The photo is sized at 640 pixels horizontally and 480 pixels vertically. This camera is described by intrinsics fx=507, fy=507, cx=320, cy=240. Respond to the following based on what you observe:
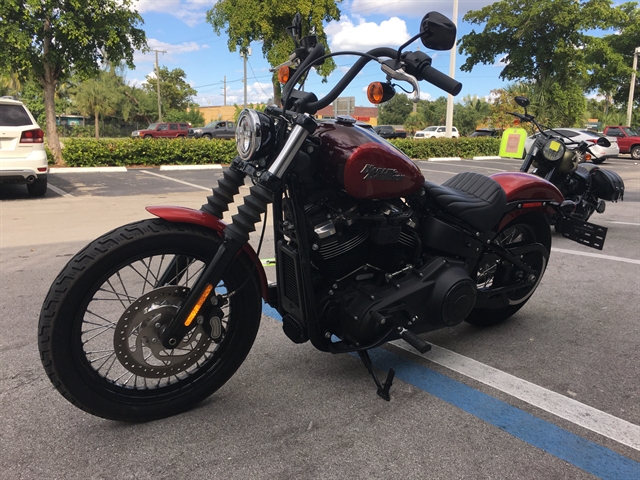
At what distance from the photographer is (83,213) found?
8.01 metres

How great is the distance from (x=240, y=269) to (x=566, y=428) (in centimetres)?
177

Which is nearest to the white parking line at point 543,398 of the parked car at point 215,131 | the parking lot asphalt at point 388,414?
the parking lot asphalt at point 388,414

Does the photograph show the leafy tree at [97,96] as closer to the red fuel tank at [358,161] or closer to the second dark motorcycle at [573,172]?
the second dark motorcycle at [573,172]

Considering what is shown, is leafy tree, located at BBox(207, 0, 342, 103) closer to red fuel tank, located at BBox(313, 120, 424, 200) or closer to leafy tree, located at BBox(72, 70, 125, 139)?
red fuel tank, located at BBox(313, 120, 424, 200)

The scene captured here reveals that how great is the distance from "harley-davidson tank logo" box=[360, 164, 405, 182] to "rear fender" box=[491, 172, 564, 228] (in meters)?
1.08

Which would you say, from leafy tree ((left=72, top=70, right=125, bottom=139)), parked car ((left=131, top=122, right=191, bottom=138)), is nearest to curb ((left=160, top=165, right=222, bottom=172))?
parked car ((left=131, top=122, right=191, bottom=138))

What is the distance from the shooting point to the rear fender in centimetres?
337

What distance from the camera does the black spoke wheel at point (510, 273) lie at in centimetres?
337

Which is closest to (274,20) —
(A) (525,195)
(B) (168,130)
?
(B) (168,130)

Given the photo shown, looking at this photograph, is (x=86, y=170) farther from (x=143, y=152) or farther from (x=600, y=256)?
(x=600, y=256)

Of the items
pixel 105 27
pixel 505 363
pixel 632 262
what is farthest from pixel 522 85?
pixel 505 363

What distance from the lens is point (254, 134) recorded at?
228 cm

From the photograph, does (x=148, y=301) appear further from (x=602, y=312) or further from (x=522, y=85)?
(x=522, y=85)

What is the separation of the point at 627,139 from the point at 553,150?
2419 cm
